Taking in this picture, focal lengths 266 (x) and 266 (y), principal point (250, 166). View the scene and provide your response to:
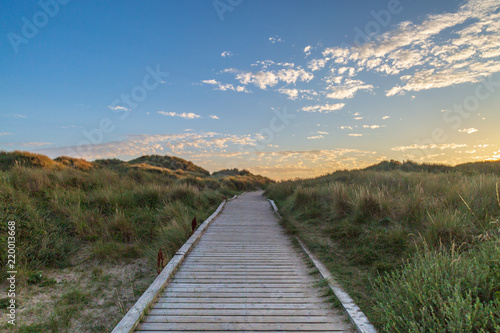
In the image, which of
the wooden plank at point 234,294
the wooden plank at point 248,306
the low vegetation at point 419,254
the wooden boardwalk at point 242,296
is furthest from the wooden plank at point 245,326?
the wooden plank at point 234,294

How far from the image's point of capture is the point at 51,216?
25.2 ft

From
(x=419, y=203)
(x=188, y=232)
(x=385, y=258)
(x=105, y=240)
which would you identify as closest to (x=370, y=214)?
(x=419, y=203)

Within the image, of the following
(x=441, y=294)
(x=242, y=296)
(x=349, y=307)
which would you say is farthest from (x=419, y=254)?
(x=242, y=296)

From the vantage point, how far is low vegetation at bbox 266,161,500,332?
8.71ft

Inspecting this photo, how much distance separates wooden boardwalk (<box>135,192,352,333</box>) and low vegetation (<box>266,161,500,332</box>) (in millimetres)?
670

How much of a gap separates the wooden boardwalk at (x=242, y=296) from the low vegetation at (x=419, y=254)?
670 mm

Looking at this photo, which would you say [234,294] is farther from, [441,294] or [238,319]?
[441,294]

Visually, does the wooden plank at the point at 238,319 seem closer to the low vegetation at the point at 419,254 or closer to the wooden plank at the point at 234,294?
the wooden plank at the point at 234,294

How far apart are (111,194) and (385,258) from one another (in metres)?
9.01

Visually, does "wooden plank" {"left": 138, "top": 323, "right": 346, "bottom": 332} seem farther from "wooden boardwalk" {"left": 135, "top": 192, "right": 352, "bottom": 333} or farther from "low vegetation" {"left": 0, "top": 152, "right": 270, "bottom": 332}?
"low vegetation" {"left": 0, "top": 152, "right": 270, "bottom": 332}

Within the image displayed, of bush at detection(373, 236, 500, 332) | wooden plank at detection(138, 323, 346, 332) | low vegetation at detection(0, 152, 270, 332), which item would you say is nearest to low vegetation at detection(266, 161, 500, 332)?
bush at detection(373, 236, 500, 332)

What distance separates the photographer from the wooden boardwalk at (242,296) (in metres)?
3.23

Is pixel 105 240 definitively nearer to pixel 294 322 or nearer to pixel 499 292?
pixel 294 322

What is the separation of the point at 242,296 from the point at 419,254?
8.41 feet
